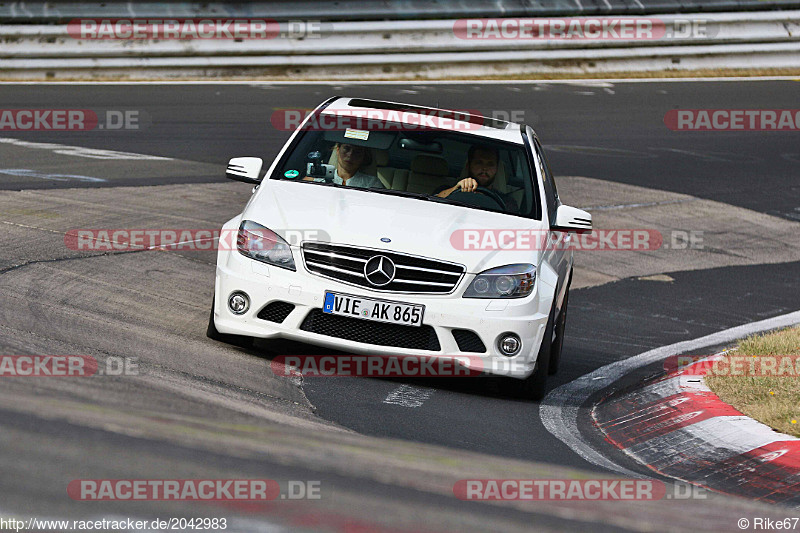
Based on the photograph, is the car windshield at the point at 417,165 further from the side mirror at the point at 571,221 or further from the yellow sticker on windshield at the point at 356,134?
the side mirror at the point at 571,221

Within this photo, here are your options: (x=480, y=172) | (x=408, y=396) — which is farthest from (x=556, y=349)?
(x=408, y=396)

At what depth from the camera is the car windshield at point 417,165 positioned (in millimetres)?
7602

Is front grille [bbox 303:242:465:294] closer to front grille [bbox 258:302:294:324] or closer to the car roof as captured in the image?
front grille [bbox 258:302:294:324]

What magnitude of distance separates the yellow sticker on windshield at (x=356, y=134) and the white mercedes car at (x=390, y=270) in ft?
0.99

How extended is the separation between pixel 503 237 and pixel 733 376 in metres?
1.70

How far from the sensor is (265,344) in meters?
6.89

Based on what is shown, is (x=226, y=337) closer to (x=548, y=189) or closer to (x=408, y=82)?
(x=548, y=189)

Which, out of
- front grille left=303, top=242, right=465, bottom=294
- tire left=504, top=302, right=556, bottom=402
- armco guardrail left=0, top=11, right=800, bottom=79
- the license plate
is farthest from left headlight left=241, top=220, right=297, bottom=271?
armco guardrail left=0, top=11, right=800, bottom=79

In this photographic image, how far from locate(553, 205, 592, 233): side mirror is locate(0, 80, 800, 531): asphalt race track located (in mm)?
1086

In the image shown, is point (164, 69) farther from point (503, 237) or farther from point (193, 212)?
point (503, 237)

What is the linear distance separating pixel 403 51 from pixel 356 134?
14463 mm

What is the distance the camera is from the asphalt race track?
365cm

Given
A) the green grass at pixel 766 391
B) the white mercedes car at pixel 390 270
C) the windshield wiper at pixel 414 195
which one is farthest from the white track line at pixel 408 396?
the green grass at pixel 766 391

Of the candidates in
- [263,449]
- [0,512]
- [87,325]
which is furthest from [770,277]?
[0,512]
